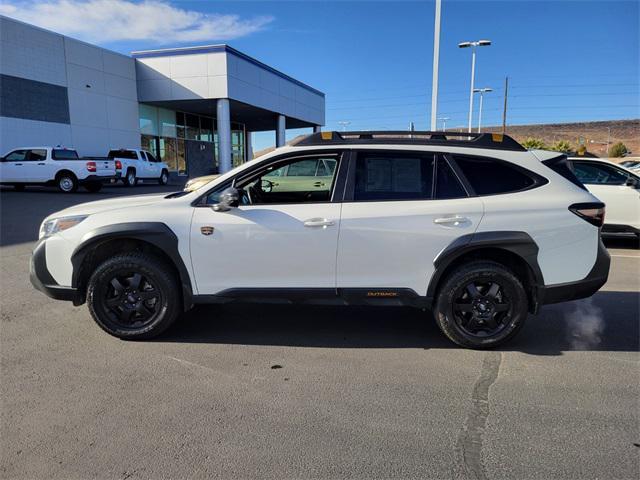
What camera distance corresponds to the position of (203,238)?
399 cm

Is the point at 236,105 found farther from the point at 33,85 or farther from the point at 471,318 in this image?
the point at 471,318

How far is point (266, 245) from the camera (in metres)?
3.95

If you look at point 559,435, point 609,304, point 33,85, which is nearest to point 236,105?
point 33,85

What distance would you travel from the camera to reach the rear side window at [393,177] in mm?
4039

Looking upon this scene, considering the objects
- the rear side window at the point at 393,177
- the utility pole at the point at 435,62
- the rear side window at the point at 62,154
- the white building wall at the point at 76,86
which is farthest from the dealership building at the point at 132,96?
the rear side window at the point at 393,177

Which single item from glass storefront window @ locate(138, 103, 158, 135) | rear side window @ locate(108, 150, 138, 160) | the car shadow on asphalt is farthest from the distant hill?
the car shadow on asphalt

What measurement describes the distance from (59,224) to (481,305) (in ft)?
12.6

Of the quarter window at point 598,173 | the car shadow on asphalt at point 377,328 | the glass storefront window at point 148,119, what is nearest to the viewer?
the car shadow on asphalt at point 377,328

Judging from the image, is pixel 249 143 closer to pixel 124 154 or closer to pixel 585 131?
pixel 124 154

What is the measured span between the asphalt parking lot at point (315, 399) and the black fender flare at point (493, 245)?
0.83 meters

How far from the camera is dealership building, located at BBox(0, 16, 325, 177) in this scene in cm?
2200

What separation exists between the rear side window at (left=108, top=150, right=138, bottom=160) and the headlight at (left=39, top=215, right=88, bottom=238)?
20.7 metres

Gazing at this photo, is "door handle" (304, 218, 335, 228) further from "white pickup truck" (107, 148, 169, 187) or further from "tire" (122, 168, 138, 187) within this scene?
→ "tire" (122, 168, 138, 187)

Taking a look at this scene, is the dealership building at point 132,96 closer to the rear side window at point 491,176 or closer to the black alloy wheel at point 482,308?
the rear side window at point 491,176
